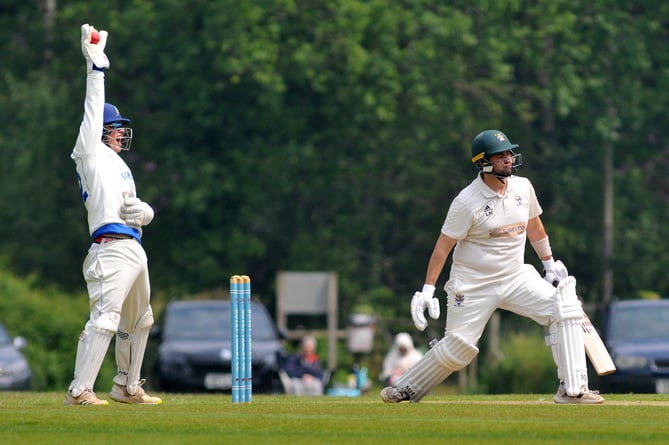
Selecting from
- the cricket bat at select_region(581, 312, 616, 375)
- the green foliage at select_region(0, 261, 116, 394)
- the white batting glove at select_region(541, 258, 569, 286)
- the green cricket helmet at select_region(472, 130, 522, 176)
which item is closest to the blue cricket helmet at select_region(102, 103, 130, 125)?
the green cricket helmet at select_region(472, 130, 522, 176)

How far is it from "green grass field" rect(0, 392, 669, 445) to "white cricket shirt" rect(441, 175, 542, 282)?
104cm

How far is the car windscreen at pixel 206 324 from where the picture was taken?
23.8m

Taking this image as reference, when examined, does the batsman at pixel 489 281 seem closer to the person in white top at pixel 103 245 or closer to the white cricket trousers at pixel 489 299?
the white cricket trousers at pixel 489 299

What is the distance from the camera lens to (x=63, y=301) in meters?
29.8

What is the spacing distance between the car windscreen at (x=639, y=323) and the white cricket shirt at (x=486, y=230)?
9.50m

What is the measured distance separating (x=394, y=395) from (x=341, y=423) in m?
1.93

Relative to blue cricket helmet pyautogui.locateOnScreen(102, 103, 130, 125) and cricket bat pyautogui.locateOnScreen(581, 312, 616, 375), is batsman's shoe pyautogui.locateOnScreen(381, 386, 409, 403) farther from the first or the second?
blue cricket helmet pyautogui.locateOnScreen(102, 103, 130, 125)

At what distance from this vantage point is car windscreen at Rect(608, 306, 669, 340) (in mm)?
22109

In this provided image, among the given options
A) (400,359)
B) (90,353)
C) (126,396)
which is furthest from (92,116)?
(400,359)

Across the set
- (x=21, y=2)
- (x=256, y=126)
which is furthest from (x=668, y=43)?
(x=21, y=2)

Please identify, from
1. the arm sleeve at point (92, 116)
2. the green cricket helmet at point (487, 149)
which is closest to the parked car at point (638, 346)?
the green cricket helmet at point (487, 149)

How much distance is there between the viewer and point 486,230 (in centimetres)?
1275

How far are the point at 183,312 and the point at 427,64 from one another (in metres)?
12.1

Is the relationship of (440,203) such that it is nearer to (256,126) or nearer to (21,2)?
(256,126)
